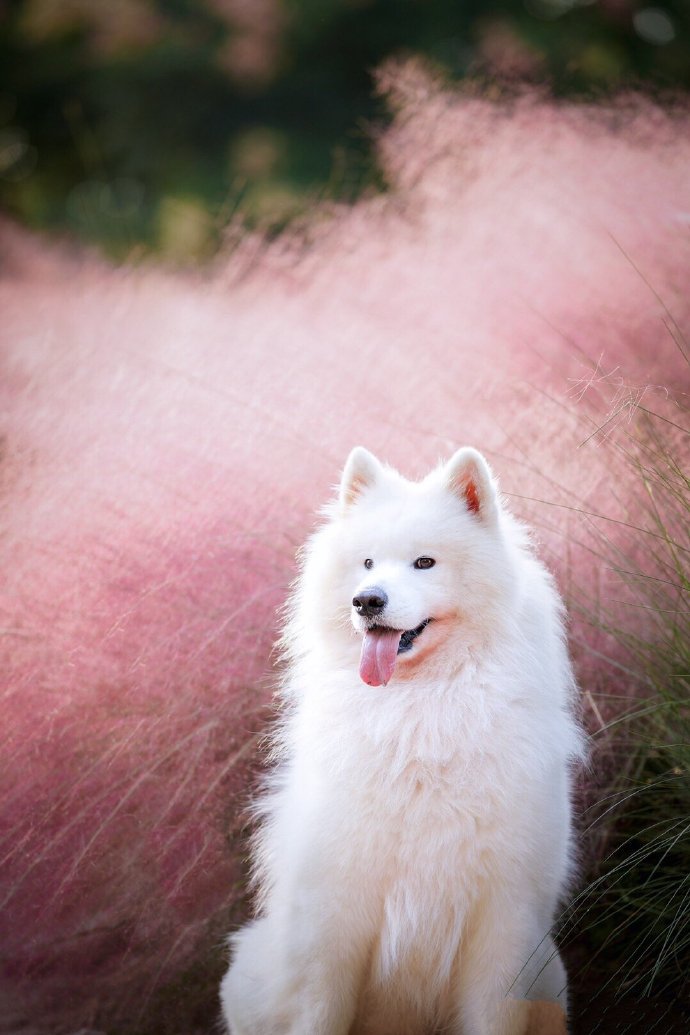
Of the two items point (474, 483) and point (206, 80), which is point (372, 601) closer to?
point (474, 483)

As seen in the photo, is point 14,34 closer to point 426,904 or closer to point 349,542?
point 349,542

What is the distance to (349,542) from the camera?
180cm

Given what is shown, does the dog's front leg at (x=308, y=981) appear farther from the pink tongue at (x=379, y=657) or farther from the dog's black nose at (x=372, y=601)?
the dog's black nose at (x=372, y=601)

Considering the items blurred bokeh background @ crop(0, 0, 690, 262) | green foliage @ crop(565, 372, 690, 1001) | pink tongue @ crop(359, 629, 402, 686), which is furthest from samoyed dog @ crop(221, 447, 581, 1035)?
blurred bokeh background @ crop(0, 0, 690, 262)

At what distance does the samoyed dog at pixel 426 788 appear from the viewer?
1676 mm

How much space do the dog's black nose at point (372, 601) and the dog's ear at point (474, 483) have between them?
27 cm

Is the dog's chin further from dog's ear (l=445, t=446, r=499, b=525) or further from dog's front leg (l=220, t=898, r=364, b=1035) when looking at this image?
dog's front leg (l=220, t=898, r=364, b=1035)

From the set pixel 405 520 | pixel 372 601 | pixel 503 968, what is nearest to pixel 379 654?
pixel 372 601

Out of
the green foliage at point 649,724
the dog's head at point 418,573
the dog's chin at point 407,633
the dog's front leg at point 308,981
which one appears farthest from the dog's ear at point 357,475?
the dog's front leg at point 308,981

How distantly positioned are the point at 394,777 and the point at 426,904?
213 mm

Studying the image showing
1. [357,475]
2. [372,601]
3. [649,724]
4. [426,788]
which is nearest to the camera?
[372,601]

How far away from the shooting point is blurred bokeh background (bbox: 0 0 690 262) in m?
5.78

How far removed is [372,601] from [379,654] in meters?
0.11

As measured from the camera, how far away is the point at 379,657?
1654 mm
